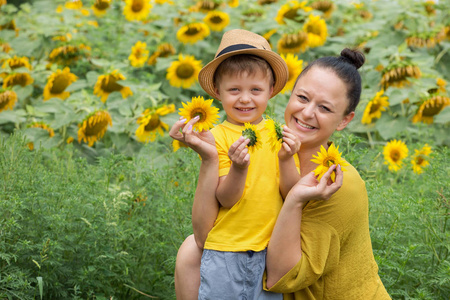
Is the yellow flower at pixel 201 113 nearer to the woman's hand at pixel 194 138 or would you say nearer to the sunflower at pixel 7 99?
the woman's hand at pixel 194 138

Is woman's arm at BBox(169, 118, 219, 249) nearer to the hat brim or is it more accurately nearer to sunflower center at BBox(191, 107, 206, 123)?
sunflower center at BBox(191, 107, 206, 123)

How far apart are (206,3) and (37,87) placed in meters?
1.76

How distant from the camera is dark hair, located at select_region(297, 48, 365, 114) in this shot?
2.06 m

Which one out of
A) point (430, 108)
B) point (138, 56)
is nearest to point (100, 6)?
point (138, 56)

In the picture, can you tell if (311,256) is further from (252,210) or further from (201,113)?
(201,113)

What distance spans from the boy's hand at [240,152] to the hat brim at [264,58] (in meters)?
0.41

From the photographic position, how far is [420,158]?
147 inches

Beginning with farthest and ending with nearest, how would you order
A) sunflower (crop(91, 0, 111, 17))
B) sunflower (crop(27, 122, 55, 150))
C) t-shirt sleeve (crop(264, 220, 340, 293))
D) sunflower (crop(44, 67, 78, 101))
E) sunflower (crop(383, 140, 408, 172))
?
1. sunflower (crop(91, 0, 111, 17))
2. sunflower (crop(44, 67, 78, 101))
3. sunflower (crop(27, 122, 55, 150))
4. sunflower (crop(383, 140, 408, 172))
5. t-shirt sleeve (crop(264, 220, 340, 293))

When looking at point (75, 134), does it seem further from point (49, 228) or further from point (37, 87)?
point (49, 228)

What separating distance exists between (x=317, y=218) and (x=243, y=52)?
2.22 ft

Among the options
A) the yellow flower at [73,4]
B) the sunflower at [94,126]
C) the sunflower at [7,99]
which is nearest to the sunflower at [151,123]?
the sunflower at [94,126]

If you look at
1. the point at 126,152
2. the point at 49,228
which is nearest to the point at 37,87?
the point at 126,152

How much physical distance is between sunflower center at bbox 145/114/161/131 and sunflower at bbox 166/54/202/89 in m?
0.81

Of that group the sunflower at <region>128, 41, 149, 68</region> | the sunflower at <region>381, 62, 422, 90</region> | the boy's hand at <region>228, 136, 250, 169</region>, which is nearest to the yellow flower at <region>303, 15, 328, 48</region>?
the sunflower at <region>381, 62, 422, 90</region>
